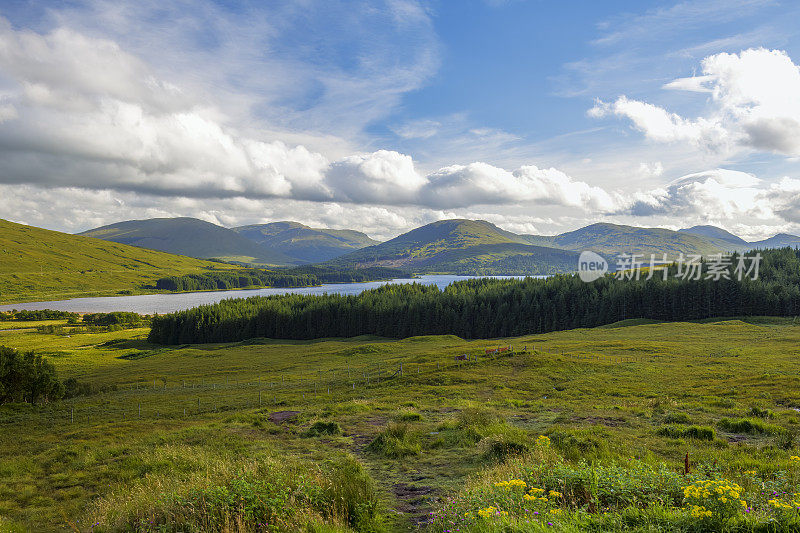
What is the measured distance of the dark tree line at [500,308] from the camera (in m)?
110

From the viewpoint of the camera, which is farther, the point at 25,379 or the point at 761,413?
the point at 25,379

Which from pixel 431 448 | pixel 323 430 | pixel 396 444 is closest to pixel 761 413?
pixel 431 448

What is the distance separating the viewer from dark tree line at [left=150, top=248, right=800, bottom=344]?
10962cm

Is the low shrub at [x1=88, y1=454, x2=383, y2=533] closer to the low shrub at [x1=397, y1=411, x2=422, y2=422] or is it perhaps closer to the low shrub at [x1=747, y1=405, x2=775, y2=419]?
the low shrub at [x1=397, y1=411, x2=422, y2=422]

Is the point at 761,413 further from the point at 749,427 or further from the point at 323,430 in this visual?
the point at 323,430

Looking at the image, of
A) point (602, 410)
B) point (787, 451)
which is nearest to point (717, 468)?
point (787, 451)

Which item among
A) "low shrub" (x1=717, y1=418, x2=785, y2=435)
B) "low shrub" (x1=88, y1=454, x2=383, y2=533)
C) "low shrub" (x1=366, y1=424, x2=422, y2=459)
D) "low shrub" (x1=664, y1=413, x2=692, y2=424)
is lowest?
"low shrub" (x1=366, y1=424, x2=422, y2=459)

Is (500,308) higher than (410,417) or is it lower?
lower

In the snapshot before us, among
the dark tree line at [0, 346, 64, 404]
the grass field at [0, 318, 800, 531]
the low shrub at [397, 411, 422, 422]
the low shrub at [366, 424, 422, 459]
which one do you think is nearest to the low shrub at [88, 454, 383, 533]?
the grass field at [0, 318, 800, 531]

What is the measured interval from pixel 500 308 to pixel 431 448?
11589 centimetres

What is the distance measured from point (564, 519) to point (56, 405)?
198 ft

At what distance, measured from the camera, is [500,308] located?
12781 cm

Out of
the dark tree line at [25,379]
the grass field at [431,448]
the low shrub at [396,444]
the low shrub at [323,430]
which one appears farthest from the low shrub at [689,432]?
the dark tree line at [25,379]

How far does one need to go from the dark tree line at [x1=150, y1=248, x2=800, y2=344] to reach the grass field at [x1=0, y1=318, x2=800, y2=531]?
67697mm
